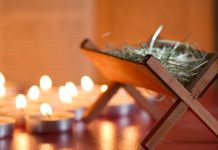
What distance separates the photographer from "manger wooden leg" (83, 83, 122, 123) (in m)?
1.32

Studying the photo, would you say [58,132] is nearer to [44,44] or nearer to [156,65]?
[156,65]

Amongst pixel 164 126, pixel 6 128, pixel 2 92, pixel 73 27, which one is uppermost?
pixel 164 126

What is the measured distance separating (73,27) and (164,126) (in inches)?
69.0

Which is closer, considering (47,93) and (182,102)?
(182,102)

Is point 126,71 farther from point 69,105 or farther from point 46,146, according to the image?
point 69,105

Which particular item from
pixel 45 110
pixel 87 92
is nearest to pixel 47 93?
pixel 87 92

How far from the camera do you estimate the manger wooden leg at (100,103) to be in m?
1.32

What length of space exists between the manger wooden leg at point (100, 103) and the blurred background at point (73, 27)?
53.1 inches

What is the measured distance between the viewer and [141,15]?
107 inches

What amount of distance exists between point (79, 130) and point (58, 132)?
6 centimetres

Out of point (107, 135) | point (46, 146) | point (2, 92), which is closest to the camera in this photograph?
point (46, 146)

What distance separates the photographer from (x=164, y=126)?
981 mm

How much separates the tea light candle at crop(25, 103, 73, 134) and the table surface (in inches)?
0.7

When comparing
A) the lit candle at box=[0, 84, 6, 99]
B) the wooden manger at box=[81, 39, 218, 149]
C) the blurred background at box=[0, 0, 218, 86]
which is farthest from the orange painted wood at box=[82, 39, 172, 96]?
the blurred background at box=[0, 0, 218, 86]
